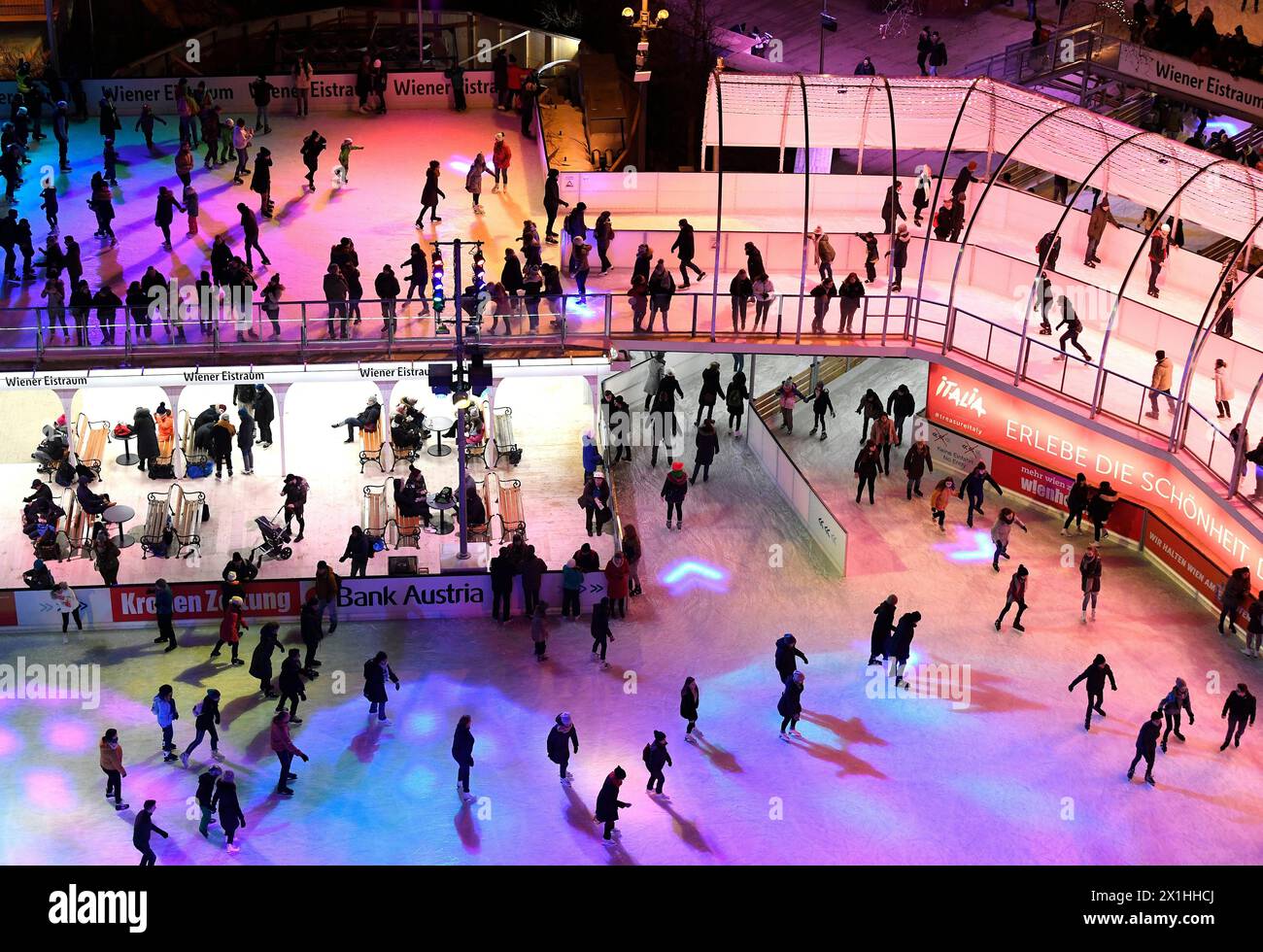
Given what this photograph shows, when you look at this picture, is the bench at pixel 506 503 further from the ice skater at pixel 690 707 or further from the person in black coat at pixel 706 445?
the ice skater at pixel 690 707

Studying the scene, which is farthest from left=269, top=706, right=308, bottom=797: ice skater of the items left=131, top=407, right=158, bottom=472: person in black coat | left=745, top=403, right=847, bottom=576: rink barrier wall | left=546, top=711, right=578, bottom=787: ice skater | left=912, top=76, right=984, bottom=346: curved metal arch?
left=912, top=76, right=984, bottom=346: curved metal arch

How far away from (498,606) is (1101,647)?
9.97 m

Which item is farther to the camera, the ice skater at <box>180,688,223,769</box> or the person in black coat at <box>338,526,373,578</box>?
the person in black coat at <box>338,526,373,578</box>

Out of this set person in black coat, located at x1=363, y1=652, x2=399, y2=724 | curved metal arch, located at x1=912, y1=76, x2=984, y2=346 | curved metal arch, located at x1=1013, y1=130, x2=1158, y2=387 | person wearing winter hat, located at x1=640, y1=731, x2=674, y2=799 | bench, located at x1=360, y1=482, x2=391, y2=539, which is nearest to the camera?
person wearing winter hat, located at x1=640, y1=731, x2=674, y2=799

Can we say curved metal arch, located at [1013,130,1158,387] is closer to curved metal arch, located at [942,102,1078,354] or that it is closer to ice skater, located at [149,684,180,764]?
curved metal arch, located at [942,102,1078,354]

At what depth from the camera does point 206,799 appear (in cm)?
2714

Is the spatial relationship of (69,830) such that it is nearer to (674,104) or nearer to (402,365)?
(402,365)

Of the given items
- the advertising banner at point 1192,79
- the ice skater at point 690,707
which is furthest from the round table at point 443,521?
the advertising banner at point 1192,79

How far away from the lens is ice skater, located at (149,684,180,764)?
2881 cm

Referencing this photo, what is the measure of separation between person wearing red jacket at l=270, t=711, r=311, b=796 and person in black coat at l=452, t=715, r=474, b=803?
2.34 m

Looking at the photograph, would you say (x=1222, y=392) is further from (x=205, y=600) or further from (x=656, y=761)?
(x=205, y=600)

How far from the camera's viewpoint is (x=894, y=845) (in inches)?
1089

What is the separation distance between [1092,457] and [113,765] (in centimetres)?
1783
